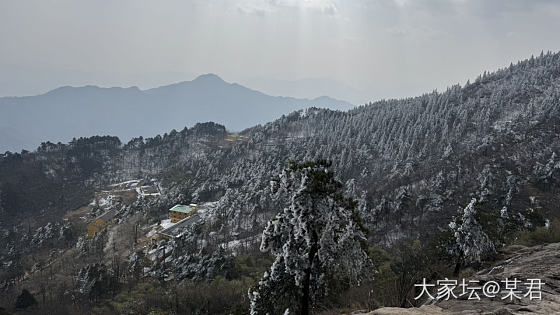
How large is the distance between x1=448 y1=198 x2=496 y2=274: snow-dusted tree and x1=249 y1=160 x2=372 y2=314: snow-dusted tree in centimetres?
1507

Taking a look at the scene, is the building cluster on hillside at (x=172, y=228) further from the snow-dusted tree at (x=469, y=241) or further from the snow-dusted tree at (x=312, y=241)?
the snow-dusted tree at (x=312, y=241)

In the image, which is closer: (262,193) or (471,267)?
(471,267)

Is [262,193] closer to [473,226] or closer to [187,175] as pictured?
[187,175]

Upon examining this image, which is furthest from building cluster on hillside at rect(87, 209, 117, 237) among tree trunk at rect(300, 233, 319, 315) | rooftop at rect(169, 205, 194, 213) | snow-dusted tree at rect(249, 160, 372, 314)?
tree trunk at rect(300, 233, 319, 315)

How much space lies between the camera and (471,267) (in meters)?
28.7

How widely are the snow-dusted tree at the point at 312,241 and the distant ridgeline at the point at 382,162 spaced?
40.4 metres

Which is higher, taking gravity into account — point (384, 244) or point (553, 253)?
point (553, 253)

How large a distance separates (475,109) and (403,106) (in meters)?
42.1

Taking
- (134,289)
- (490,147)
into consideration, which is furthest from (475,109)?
(134,289)

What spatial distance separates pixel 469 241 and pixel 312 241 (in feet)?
61.9

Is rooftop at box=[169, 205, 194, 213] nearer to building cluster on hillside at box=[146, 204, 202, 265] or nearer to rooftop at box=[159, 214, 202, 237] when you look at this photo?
building cluster on hillside at box=[146, 204, 202, 265]

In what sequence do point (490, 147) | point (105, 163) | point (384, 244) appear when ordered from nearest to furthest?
1. point (384, 244)
2. point (490, 147)
3. point (105, 163)

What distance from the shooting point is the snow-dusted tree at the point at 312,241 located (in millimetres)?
15273

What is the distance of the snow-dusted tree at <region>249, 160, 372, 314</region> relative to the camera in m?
15.3
